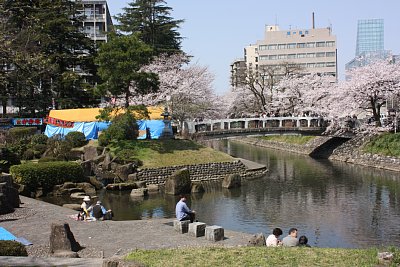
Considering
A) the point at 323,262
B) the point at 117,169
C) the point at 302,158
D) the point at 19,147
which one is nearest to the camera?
the point at 323,262

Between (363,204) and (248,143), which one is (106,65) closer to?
(363,204)

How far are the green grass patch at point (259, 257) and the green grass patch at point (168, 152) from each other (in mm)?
23466

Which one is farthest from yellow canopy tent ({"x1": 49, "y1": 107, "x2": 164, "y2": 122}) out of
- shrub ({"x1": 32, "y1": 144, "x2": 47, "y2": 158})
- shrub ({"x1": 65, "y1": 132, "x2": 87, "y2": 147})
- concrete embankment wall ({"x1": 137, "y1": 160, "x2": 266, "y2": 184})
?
concrete embankment wall ({"x1": 137, "y1": 160, "x2": 266, "y2": 184})

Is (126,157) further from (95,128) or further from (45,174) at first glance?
(95,128)

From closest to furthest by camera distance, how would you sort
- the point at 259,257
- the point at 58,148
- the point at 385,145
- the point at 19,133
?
the point at 259,257 → the point at 58,148 → the point at 19,133 → the point at 385,145

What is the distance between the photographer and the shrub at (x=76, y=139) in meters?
40.0

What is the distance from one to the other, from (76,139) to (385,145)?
92.1 feet

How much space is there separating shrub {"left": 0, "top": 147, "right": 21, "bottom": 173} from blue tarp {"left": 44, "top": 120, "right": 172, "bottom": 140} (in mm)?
9869

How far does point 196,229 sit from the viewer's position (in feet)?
53.5

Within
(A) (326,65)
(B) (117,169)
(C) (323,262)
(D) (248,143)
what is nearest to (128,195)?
(B) (117,169)

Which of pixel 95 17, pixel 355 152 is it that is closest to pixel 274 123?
pixel 355 152

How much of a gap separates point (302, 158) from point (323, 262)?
140 ft

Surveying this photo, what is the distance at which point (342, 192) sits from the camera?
100 ft

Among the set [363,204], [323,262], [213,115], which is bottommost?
[363,204]
